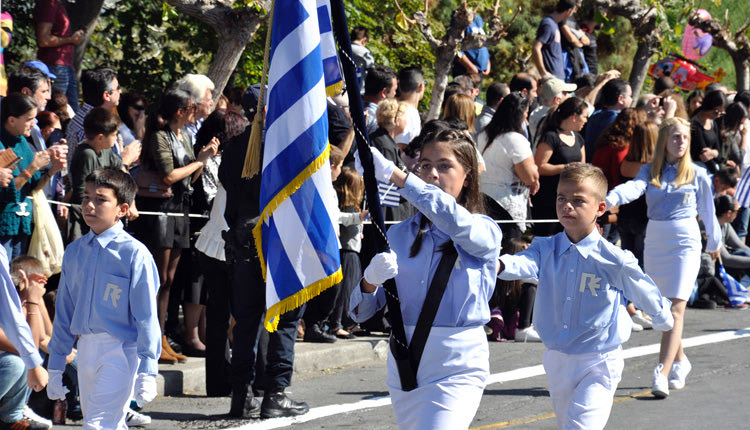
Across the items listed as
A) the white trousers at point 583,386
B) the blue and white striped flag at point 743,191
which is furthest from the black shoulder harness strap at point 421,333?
the blue and white striped flag at point 743,191

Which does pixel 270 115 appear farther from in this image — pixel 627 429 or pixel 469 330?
pixel 627 429

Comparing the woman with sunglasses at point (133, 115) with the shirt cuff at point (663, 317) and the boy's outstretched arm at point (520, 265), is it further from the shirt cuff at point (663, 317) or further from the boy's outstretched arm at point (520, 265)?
the shirt cuff at point (663, 317)

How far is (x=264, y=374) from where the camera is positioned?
7129 millimetres

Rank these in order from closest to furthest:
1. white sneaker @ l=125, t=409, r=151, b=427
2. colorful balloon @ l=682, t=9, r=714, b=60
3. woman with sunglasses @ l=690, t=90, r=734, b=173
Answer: white sneaker @ l=125, t=409, r=151, b=427 → woman with sunglasses @ l=690, t=90, r=734, b=173 → colorful balloon @ l=682, t=9, r=714, b=60

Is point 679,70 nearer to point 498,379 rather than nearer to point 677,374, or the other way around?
point 677,374

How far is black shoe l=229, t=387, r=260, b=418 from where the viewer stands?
7145 millimetres

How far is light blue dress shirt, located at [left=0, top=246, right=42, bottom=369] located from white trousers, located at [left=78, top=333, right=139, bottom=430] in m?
0.34

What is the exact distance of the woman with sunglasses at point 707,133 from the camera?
12734 millimetres

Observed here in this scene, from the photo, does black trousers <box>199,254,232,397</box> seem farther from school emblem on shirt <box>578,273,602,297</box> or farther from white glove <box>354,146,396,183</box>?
white glove <box>354,146,396,183</box>

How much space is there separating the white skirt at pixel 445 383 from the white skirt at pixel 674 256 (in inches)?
163

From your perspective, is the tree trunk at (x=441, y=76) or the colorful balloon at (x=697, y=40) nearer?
the tree trunk at (x=441, y=76)

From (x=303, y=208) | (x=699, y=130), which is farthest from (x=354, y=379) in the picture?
Result: (x=699, y=130)

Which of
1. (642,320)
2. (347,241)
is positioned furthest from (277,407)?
(642,320)

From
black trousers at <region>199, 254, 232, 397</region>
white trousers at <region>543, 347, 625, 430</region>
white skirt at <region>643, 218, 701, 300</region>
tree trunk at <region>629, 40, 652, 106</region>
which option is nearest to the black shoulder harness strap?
white trousers at <region>543, 347, 625, 430</region>
